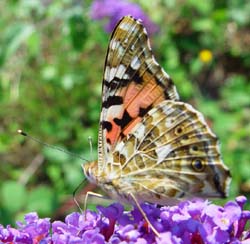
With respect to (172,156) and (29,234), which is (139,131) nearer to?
(172,156)

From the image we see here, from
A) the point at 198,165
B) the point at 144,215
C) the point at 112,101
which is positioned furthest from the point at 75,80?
the point at 144,215

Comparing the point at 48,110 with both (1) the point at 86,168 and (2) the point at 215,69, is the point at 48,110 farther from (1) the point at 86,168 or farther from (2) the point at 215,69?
(1) the point at 86,168

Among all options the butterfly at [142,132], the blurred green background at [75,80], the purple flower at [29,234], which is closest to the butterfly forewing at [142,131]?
the butterfly at [142,132]

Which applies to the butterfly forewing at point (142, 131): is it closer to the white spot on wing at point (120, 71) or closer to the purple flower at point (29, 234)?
the white spot on wing at point (120, 71)

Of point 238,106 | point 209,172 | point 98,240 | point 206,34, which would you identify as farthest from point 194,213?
point 206,34

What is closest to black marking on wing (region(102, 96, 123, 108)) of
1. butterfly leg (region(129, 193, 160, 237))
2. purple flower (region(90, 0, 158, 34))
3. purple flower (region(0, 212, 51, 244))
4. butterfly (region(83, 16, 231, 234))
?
butterfly (region(83, 16, 231, 234))
